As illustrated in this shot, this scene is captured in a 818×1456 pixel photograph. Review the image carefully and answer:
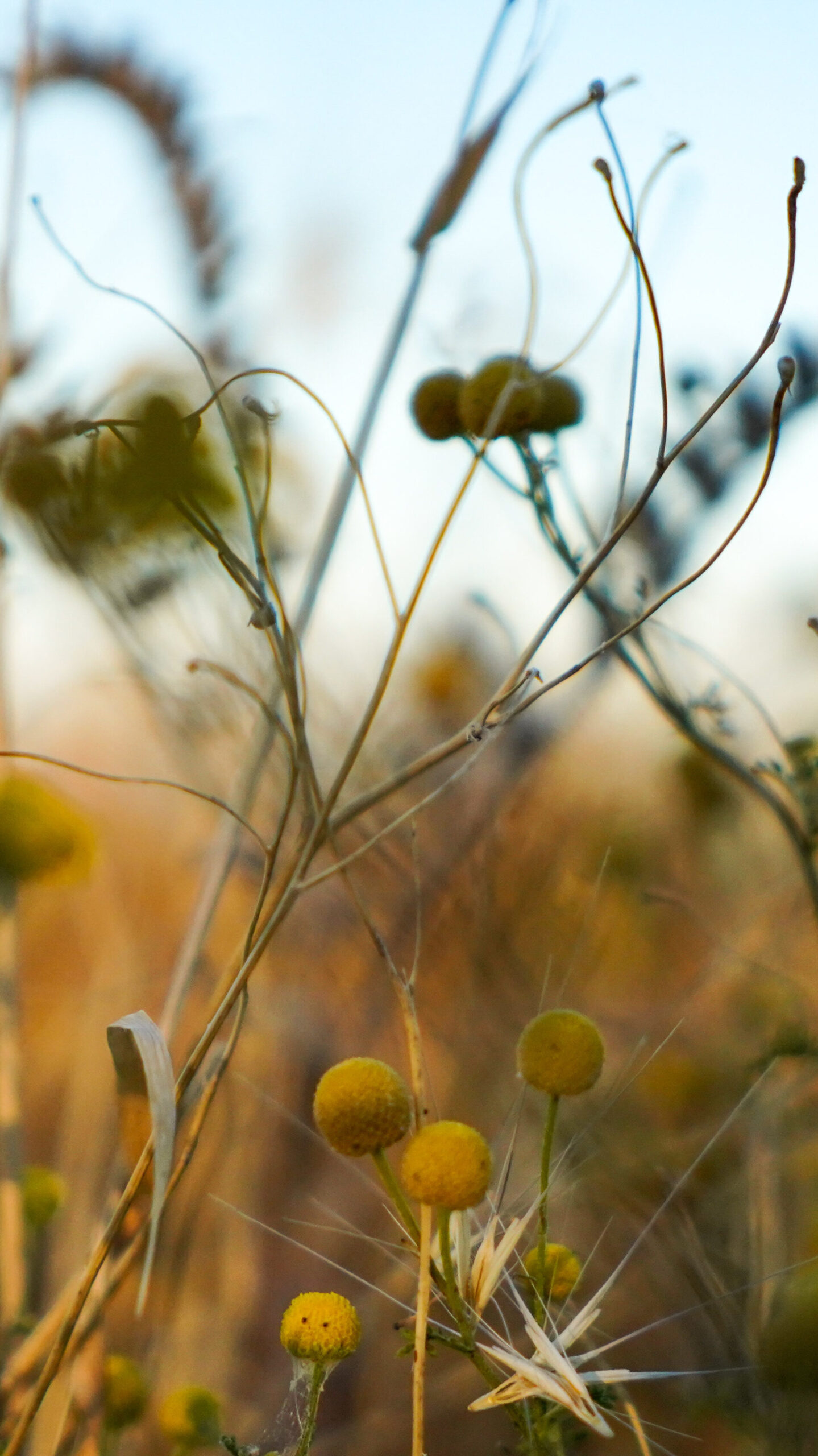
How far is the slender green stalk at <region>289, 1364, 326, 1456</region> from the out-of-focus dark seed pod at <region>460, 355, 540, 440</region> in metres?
0.31

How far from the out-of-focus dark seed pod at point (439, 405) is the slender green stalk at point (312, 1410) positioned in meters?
0.34

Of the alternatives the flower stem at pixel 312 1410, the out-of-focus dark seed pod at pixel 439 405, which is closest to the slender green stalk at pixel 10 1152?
the flower stem at pixel 312 1410

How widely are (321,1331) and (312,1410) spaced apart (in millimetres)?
19

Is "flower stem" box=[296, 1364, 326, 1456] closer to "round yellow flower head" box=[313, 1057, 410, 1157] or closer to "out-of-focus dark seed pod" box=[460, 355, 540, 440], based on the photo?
"round yellow flower head" box=[313, 1057, 410, 1157]

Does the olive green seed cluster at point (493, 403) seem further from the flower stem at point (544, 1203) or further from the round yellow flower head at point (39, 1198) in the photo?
the round yellow flower head at point (39, 1198)

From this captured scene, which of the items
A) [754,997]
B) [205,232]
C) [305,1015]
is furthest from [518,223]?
[305,1015]

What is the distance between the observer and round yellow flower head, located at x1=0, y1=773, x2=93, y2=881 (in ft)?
2.08

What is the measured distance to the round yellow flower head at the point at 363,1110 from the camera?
266mm

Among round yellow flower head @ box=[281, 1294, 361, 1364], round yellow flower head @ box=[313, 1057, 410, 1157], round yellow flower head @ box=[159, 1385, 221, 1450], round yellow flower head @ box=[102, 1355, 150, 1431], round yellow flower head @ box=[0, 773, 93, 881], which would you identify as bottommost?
round yellow flower head @ box=[159, 1385, 221, 1450]

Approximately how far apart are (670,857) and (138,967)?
44 cm

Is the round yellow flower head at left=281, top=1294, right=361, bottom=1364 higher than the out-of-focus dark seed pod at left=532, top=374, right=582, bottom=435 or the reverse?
the reverse

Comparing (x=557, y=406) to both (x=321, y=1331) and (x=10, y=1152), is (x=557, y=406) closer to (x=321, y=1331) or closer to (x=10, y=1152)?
(x=321, y=1331)

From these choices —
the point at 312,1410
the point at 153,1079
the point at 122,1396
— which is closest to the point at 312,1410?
the point at 312,1410

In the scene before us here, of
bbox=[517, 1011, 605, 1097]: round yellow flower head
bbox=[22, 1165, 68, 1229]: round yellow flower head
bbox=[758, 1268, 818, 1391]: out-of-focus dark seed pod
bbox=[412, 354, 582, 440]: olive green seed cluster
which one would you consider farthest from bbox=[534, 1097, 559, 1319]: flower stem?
bbox=[22, 1165, 68, 1229]: round yellow flower head
